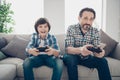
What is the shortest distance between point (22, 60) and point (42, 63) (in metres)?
0.45

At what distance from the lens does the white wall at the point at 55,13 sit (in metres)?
4.48

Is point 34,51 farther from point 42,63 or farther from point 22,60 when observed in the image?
point 22,60

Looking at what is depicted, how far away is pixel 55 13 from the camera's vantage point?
4500 millimetres

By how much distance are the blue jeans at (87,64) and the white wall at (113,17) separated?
2.51m

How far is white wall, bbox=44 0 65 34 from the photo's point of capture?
4477 millimetres

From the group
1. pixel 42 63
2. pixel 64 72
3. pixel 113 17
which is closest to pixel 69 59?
pixel 64 72

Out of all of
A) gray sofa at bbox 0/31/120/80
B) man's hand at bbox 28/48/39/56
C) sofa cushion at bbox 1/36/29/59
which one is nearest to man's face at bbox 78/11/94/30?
gray sofa at bbox 0/31/120/80

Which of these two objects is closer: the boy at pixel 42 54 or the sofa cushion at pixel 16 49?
the boy at pixel 42 54

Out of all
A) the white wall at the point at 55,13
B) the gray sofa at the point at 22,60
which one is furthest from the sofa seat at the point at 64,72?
the white wall at the point at 55,13

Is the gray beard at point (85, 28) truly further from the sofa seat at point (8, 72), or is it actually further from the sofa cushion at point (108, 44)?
the sofa seat at point (8, 72)

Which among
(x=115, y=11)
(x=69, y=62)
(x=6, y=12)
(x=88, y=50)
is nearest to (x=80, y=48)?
(x=88, y=50)

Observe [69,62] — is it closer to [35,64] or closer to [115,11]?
[35,64]

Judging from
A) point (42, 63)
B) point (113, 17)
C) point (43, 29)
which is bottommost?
point (42, 63)

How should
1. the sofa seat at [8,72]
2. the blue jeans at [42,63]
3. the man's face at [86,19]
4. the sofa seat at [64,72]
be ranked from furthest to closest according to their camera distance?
the man's face at [86,19] < the sofa seat at [64,72] < the blue jeans at [42,63] < the sofa seat at [8,72]
